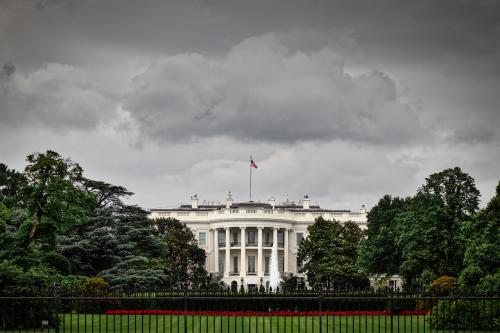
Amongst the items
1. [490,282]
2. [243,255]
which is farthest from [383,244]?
[490,282]

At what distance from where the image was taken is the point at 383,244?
71500mm

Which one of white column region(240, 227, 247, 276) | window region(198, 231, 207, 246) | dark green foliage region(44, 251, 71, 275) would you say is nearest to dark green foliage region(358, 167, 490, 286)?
dark green foliage region(44, 251, 71, 275)

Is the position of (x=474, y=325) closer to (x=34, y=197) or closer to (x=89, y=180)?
(x=34, y=197)

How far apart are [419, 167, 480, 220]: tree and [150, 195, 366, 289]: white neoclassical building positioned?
47494 mm

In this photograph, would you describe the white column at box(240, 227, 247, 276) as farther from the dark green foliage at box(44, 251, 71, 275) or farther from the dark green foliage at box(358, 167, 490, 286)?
the dark green foliage at box(44, 251, 71, 275)

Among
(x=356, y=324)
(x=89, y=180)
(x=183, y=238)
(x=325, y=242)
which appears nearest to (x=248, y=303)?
(x=356, y=324)

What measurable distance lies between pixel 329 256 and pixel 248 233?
28312 millimetres

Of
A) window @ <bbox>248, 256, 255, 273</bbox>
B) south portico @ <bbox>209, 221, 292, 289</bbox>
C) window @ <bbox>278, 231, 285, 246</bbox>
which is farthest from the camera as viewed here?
window @ <bbox>278, 231, 285, 246</bbox>

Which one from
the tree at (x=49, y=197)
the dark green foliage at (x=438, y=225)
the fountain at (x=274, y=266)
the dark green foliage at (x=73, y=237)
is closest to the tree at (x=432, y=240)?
the dark green foliage at (x=438, y=225)

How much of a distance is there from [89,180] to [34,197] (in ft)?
104

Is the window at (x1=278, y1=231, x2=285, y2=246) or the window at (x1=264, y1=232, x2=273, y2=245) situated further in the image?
the window at (x1=278, y1=231, x2=285, y2=246)

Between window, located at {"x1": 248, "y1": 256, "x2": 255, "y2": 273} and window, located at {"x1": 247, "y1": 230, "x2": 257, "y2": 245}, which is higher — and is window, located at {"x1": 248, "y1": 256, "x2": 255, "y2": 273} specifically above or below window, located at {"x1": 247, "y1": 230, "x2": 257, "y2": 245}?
below

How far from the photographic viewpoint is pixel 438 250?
2229 inches

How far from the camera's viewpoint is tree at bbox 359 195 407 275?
231ft
